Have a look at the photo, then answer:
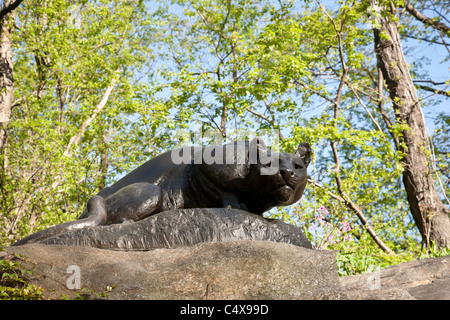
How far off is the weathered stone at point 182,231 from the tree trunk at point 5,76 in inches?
344

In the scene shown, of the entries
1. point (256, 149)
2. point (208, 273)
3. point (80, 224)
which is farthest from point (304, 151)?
point (80, 224)

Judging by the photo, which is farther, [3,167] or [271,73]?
[271,73]

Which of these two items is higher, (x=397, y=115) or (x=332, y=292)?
(x=397, y=115)

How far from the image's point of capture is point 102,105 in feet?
55.2

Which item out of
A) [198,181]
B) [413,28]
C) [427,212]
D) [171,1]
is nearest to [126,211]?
[198,181]

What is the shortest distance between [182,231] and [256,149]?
92cm

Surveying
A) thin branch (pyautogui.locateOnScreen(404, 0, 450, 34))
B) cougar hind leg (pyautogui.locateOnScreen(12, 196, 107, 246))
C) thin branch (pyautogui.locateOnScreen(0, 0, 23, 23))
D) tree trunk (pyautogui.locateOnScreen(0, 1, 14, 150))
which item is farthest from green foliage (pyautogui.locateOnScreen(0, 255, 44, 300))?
thin branch (pyautogui.locateOnScreen(404, 0, 450, 34))

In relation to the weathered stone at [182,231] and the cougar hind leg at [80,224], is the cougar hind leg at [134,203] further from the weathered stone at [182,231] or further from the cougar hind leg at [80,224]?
the weathered stone at [182,231]

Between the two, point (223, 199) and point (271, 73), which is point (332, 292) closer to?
point (223, 199)

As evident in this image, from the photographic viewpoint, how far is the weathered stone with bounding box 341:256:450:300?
3443 millimetres

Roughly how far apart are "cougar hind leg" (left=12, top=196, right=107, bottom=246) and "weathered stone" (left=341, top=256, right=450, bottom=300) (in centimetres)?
200

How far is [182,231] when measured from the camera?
3791 millimetres
